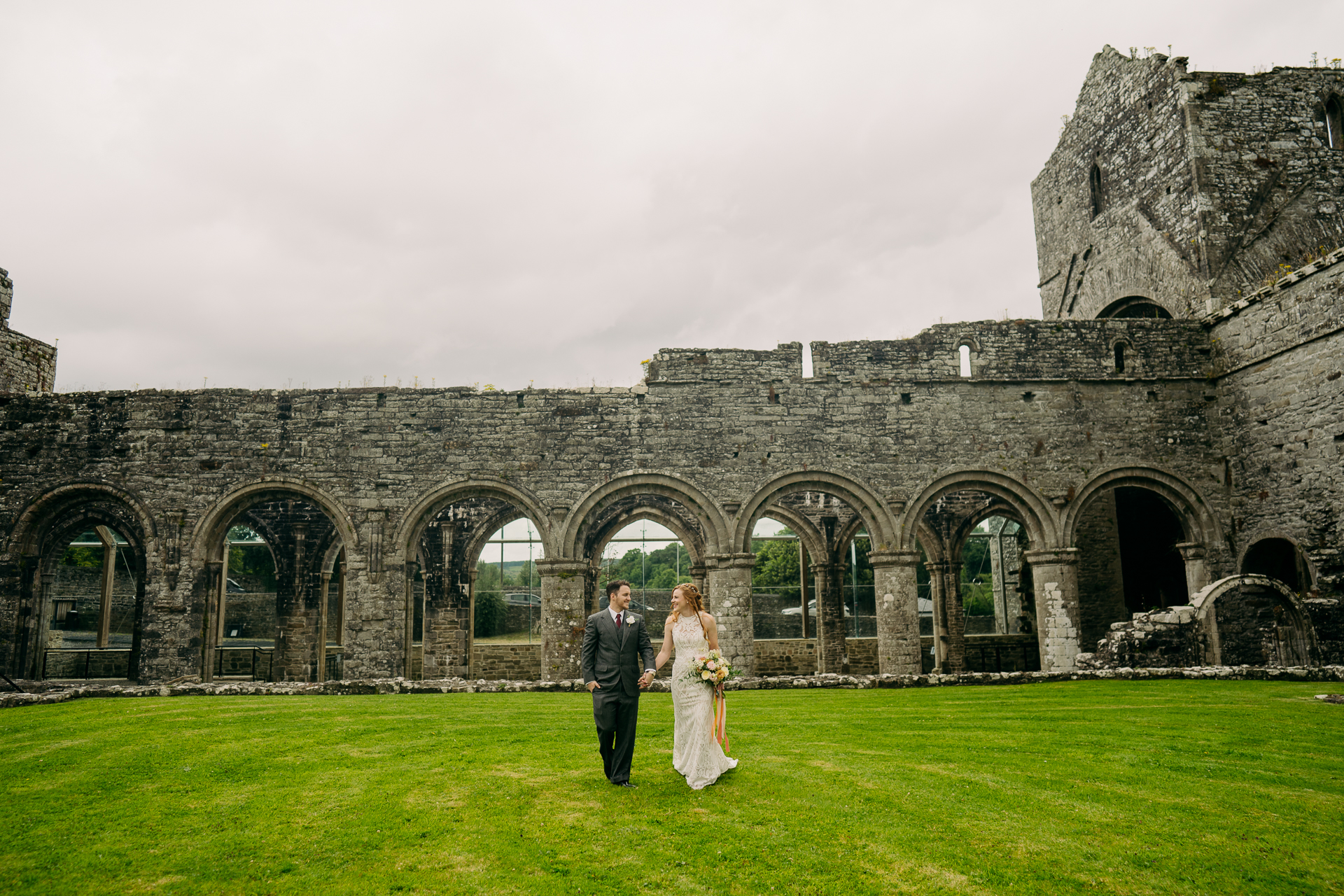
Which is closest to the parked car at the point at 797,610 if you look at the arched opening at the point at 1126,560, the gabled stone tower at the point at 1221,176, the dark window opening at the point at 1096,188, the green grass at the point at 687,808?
the arched opening at the point at 1126,560

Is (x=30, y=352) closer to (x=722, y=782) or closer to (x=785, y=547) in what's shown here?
(x=722, y=782)

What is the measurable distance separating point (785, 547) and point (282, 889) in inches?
1046

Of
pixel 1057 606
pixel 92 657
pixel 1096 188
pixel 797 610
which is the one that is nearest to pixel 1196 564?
pixel 1057 606

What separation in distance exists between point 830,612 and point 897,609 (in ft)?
12.9

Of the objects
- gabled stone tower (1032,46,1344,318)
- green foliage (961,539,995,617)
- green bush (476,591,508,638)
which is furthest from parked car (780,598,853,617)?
green foliage (961,539,995,617)

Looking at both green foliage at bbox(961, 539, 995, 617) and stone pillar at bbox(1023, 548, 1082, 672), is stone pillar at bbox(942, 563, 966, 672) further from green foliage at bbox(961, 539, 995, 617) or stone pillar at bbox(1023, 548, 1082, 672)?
green foliage at bbox(961, 539, 995, 617)

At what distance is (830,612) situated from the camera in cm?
1848

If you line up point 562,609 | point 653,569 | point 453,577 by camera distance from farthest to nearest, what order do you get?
point 653,569 < point 453,577 < point 562,609

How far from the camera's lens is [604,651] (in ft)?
18.8

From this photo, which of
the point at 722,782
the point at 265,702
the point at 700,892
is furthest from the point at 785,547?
the point at 700,892

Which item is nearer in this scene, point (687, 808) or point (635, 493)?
point (687, 808)

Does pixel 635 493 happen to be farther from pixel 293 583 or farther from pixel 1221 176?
pixel 1221 176

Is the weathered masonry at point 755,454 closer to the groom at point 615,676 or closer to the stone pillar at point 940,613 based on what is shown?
the stone pillar at point 940,613

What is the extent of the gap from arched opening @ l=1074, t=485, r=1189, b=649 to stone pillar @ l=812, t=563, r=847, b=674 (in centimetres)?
499
